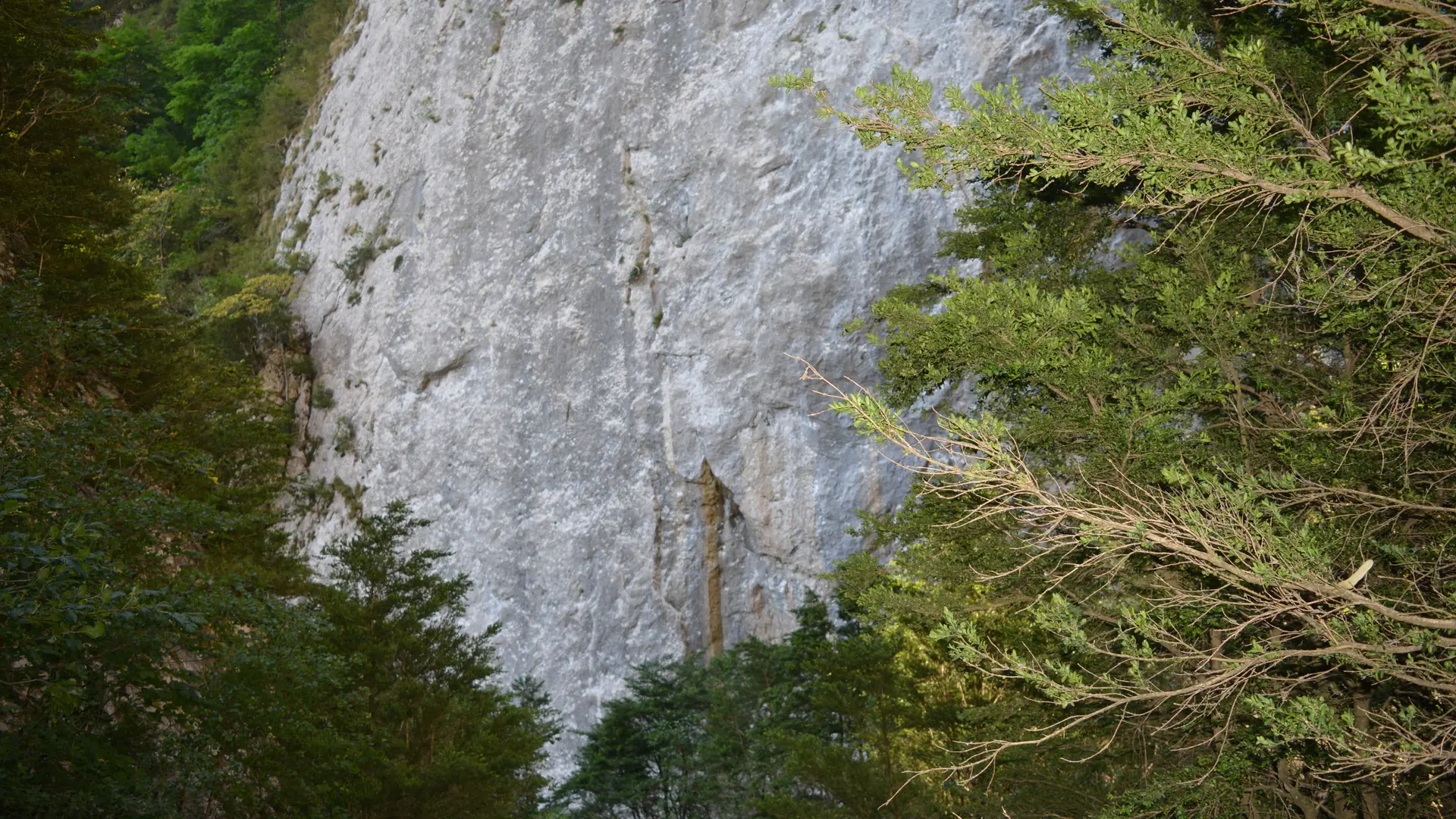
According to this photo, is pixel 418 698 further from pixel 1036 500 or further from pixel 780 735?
pixel 1036 500

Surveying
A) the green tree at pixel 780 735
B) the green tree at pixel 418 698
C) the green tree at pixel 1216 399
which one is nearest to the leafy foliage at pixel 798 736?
the green tree at pixel 780 735

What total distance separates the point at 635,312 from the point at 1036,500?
1367 centimetres

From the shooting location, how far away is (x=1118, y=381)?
20.4 ft

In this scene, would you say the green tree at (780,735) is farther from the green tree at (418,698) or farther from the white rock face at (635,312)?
the green tree at (418,698)

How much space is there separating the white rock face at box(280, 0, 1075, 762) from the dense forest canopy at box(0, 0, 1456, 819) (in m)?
4.37

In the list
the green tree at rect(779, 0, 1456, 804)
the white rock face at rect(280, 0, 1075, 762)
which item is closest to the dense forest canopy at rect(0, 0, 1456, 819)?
the green tree at rect(779, 0, 1456, 804)

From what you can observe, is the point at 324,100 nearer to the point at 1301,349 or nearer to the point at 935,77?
the point at 935,77

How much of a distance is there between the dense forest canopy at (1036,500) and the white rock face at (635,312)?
437 centimetres

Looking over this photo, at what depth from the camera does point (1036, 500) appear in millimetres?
5059

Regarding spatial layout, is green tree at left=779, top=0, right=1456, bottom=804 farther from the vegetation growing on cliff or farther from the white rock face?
the white rock face

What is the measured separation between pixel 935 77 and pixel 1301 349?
1050 centimetres

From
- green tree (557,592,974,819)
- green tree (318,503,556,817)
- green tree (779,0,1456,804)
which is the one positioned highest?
green tree (779,0,1456,804)

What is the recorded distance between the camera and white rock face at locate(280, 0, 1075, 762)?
1606 centimetres

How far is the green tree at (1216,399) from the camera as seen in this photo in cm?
369
